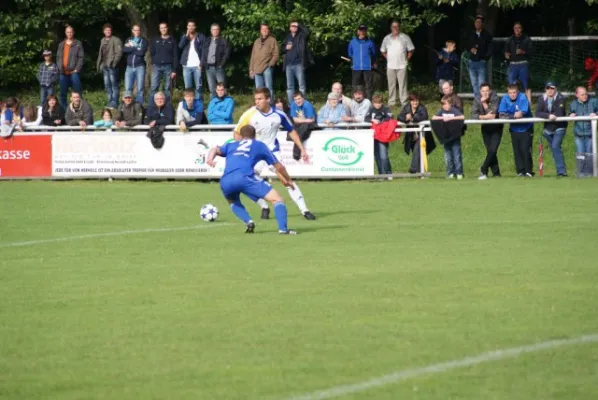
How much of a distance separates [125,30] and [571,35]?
43.4ft

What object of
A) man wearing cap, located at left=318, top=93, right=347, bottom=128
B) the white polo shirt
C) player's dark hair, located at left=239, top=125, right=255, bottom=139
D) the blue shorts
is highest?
the white polo shirt

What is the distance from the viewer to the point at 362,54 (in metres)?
29.5

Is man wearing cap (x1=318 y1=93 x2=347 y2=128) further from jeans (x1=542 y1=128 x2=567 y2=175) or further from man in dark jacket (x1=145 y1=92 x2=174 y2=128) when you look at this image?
jeans (x1=542 y1=128 x2=567 y2=175)

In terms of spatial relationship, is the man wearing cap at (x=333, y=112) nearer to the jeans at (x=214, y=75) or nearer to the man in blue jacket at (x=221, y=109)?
the man in blue jacket at (x=221, y=109)

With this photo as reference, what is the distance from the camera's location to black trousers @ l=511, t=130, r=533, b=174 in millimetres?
24984

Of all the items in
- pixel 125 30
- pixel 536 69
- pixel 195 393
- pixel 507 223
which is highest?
pixel 125 30

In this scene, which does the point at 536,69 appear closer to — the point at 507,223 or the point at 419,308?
the point at 507,223

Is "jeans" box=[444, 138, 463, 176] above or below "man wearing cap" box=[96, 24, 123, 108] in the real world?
below

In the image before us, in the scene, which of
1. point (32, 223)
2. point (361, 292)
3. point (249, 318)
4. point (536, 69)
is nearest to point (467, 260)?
point (361, 292)

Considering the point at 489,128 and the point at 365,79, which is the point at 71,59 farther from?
the point at 489,128

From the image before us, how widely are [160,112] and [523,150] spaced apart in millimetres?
7218

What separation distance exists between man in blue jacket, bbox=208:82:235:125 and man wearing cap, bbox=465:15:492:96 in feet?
18.5

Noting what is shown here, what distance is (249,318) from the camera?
991 centimetres

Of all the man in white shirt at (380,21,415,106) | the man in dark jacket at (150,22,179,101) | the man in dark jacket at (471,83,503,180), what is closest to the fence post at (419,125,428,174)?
the man in dark jacket at (471,83,503,180)
